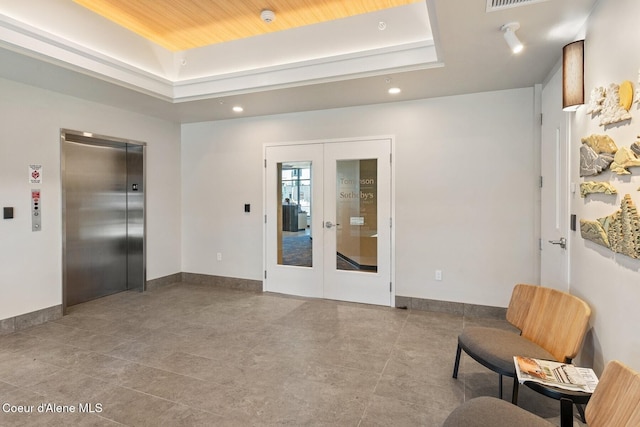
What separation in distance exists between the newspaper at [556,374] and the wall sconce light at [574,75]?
5.83 feet

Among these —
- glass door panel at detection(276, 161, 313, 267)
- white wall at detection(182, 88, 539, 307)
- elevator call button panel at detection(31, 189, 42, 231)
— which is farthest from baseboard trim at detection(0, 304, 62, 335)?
white wall at detection(182, 88, 539, 307)

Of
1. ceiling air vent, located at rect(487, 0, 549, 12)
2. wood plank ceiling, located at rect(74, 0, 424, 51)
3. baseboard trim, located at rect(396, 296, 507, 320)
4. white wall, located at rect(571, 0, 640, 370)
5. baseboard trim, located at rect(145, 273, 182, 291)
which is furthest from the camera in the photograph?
baseboard trim, located at rect(145, 273, 182, 291)

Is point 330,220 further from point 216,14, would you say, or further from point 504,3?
point 504,3

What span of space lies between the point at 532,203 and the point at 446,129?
Answer: 1.32 m

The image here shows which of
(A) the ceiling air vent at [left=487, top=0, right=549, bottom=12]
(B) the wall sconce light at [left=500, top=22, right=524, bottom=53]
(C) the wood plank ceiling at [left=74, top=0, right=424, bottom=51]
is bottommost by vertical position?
(B) the wall sconce light at [left=500, top=22, right=524, bottom=53]

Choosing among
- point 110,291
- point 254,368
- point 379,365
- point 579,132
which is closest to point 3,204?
point 110,291

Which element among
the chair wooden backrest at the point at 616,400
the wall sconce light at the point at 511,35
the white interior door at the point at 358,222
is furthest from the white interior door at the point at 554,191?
the white interior door at the point at 358,222

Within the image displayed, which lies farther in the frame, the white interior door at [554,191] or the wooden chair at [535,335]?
the white interior door at [554,191]

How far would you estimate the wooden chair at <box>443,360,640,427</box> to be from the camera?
135 cm

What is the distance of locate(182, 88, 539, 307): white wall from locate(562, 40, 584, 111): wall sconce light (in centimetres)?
149

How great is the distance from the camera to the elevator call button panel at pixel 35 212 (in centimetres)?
387

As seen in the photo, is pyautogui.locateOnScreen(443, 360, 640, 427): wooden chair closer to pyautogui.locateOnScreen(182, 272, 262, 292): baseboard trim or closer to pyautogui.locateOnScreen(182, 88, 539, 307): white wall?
pyautogui.locateOnScreen(182, 88, 539, 307): white wall

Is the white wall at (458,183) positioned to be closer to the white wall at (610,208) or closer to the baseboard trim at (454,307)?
the baseboard trim at (454,307)

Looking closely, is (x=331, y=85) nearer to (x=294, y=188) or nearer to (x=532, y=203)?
(x=294, y=188)
